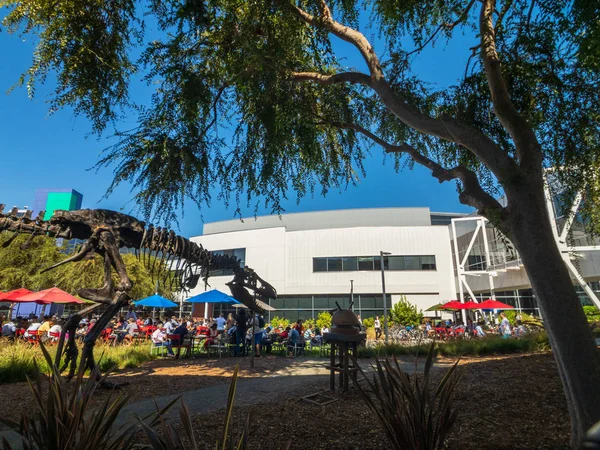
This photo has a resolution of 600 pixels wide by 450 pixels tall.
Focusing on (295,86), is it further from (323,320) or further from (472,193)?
(323,320)

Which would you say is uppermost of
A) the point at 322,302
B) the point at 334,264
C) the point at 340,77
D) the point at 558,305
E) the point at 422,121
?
the point at 334,264

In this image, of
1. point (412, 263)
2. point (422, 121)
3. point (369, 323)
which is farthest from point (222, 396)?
point (412, 263)

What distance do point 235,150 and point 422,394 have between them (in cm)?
605

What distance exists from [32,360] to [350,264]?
2804cm

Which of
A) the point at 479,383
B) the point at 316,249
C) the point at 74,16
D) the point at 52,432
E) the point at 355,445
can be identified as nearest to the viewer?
the point at 52,432

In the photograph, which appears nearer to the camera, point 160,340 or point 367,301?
point 160,340

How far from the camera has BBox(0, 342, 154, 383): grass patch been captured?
8380mm

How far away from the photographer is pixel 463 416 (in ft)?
14.0

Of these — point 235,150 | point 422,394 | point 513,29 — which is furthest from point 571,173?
point 235,150

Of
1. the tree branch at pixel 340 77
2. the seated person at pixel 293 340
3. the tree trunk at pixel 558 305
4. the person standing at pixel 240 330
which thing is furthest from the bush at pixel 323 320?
the tree trunk at pixel 558 305

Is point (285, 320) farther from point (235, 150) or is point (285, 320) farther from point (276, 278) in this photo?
point (235, 150)

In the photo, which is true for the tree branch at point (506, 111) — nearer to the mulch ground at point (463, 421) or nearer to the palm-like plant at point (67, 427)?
the mulch ground at point (463, 421)

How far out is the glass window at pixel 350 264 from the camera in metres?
34.3

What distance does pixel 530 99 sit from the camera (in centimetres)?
602
